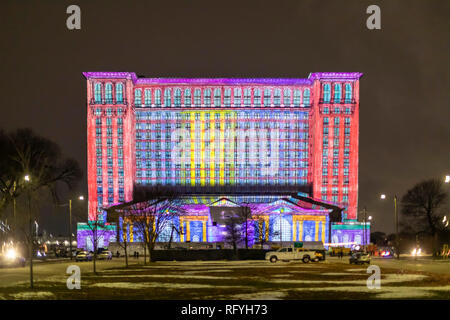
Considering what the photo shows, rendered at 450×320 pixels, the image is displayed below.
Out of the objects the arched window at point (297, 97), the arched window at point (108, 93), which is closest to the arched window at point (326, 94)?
the arched window at point (297, 97)

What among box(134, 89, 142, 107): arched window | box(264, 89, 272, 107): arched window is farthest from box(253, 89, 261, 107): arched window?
box(134, 89, 142, 107): arched window

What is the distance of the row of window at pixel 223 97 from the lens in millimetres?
175500

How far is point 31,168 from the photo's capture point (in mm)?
81000

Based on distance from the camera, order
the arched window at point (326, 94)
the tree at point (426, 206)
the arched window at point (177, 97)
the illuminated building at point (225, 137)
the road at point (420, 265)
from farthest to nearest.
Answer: the arched window at point (177, 97)
the arched window at point (326, 94)
the illuminated building at point (225, 137)
the tree at point (426, 206)
the road at point (420, 265)

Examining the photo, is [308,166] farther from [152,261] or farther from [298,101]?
[152,261]

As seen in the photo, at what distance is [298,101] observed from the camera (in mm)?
176125

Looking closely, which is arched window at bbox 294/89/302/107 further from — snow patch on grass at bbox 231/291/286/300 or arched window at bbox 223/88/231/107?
snow patch on grass at bbox 231/291/286/300

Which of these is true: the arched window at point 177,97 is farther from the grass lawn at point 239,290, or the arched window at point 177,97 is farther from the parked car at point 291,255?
the grass lawn at point 239,290

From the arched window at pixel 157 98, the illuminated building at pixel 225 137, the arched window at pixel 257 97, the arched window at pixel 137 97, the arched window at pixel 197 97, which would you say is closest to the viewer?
the illuminated building at pixel 225 137

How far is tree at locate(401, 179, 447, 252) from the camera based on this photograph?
112 m

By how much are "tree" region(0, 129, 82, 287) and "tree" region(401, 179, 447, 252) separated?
58813mm

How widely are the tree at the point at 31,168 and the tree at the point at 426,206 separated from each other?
2315 inches
